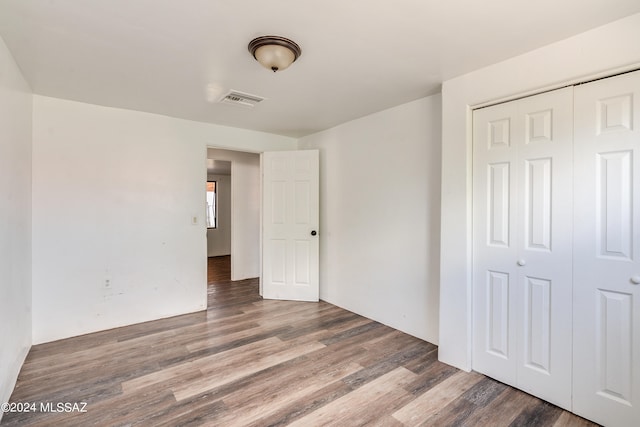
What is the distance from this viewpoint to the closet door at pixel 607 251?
168 centimetres

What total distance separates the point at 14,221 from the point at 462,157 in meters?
3.38

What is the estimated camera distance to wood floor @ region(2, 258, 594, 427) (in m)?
1.85

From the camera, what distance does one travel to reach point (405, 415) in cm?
187

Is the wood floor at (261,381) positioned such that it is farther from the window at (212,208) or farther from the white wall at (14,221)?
the window at (212,208)

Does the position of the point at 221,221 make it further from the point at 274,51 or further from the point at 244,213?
the point at 274,51

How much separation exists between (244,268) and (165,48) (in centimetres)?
405

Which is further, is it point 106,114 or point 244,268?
point 244,268

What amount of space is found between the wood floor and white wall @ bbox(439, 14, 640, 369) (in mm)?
348

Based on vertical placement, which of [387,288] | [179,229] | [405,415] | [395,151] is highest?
[395,151]

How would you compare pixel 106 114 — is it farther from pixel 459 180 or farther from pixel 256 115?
pixel 459 180

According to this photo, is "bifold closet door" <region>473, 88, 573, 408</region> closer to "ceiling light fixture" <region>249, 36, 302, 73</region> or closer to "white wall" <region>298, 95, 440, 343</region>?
"white wall" <region>298, 95, 440, 343</region>

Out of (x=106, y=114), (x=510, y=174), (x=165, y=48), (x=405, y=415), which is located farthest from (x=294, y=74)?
(x=405, y=415)

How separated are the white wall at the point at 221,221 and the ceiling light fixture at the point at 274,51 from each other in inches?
257

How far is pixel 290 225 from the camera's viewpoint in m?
4.25
